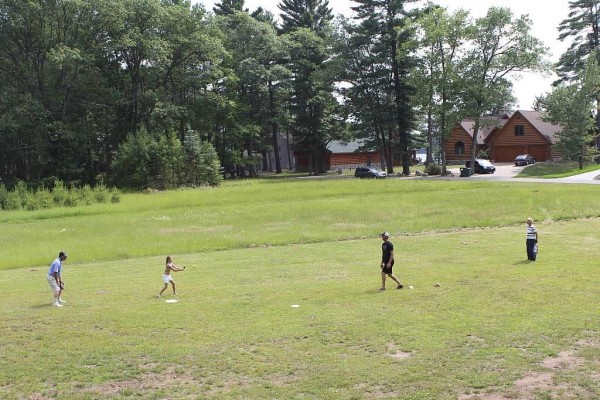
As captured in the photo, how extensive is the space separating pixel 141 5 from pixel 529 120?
2577 inches

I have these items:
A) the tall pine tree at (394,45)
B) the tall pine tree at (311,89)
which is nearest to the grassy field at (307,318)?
the tall pine tree at (394,45)

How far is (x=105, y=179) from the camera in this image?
7669 centimetres

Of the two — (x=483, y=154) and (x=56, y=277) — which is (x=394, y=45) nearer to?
(x=483, y=154)

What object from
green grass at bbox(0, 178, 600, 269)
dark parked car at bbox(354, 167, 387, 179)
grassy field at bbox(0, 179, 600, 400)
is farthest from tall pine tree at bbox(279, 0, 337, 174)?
grassy field at bbox(0, 179, 600, 400)

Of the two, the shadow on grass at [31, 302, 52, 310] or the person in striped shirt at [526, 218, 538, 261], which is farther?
the person in striped shirt at [526, 218, 538, 261]

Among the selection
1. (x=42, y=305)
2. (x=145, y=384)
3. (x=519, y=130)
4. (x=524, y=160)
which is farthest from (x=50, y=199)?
(x=519, y=130)

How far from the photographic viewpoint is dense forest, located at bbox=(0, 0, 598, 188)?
7044 centimetres

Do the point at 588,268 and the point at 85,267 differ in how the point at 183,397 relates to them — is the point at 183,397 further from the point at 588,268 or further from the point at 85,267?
the point at 85,267

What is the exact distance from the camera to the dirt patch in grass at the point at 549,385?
30.0 feet

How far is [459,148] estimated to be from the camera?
350 feet

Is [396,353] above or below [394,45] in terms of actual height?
below

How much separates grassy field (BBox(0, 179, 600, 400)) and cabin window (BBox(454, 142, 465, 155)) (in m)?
76.2

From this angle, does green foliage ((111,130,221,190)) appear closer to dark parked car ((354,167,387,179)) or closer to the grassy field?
dark parked car ((354,167,387,179))

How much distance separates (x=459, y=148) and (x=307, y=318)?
9813 cm
